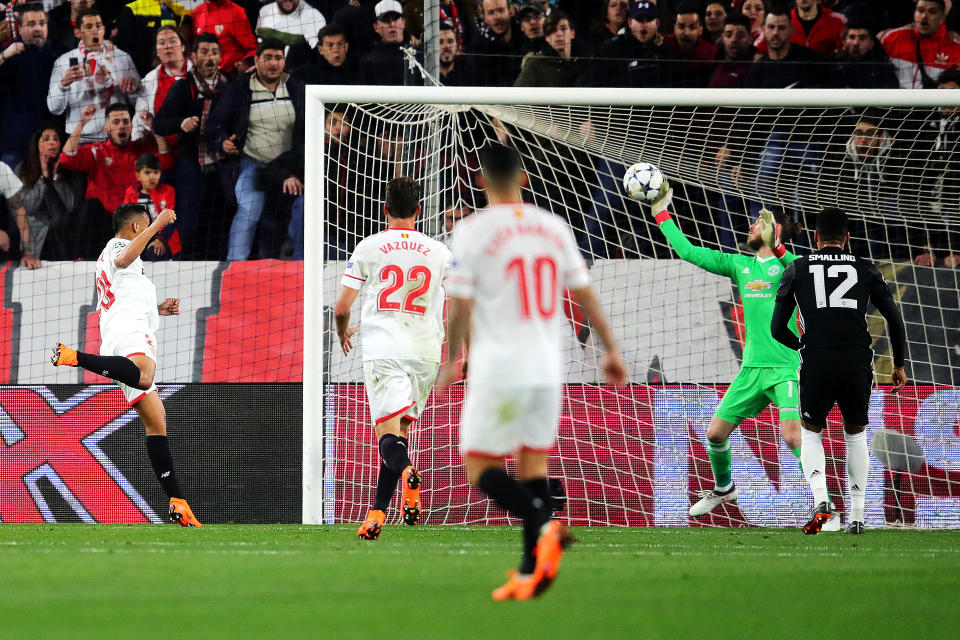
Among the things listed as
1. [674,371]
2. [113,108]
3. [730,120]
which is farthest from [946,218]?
[113,108]

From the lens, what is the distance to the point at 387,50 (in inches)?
464

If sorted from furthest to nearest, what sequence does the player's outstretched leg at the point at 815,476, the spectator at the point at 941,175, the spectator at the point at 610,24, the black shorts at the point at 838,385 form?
the spectator at the point at 610,24, the spectator at the point at 941,175, the player's outstretched leg at the point at 815,476, the black shorts at the point at 838,385

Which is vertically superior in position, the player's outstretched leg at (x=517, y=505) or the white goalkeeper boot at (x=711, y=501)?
the white goalkeeper boot at (x=711, y=501)

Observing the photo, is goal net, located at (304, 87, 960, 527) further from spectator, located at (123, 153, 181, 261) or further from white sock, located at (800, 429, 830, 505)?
spectator, located at (123, 153, 181, 261)

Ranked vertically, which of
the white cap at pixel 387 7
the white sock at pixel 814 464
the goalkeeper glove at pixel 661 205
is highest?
the white cap at pixel 387 7

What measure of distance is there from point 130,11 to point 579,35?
4.58m

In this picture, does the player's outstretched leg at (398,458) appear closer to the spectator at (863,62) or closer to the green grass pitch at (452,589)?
the green grass pitch at (452,589)

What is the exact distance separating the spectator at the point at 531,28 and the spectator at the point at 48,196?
14.9ft

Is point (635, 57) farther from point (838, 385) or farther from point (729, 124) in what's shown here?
point (838, 385)

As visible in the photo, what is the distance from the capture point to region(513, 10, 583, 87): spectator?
1105 centimetres

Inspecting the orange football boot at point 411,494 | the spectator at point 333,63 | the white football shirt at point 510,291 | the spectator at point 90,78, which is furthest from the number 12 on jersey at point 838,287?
the spectator at point 90,78

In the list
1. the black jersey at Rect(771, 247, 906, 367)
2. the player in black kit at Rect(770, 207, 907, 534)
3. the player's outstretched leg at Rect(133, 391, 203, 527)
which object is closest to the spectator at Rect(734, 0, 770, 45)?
the player in black kit at Rect(770, 207, 907, 534)

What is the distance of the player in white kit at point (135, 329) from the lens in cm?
756

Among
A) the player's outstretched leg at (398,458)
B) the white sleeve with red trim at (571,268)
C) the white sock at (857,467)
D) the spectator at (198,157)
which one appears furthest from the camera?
the spectator at (198,157)
